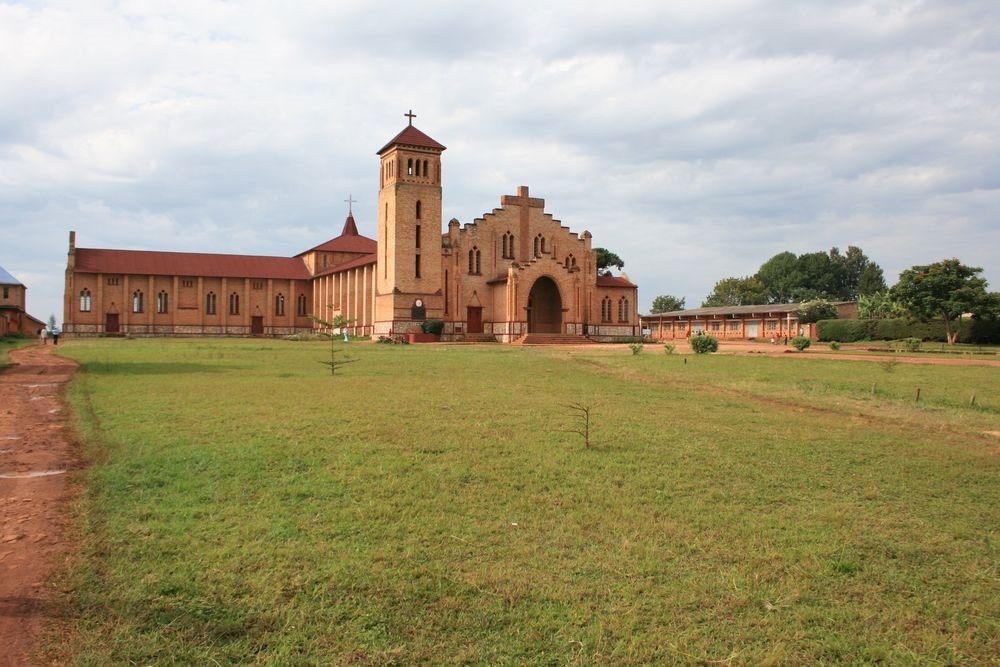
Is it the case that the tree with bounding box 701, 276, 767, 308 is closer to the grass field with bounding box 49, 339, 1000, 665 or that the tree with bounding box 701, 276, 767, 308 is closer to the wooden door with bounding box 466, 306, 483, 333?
the wooden door with bounding box 466, 306, 483, 333

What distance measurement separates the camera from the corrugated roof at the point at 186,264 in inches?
2756

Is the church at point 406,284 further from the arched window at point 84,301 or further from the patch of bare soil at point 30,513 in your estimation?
the patch of bare soil at point 30,513

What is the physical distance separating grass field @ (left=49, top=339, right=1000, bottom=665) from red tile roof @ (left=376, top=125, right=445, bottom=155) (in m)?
43.2

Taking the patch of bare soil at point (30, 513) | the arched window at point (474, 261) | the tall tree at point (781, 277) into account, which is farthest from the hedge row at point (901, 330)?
the tall tree at point (781, 277)

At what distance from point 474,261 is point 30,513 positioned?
50.8 metres

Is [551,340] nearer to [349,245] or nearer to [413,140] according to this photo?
[413,140]

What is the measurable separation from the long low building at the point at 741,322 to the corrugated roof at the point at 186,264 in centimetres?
3728

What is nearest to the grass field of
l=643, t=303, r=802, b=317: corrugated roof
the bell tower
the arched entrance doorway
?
the bell tower

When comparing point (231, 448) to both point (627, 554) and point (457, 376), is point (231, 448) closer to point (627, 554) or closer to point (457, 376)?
point (627, 554)

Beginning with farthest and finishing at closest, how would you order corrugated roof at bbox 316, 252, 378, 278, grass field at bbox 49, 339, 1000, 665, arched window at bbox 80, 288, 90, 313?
arched window at bbox 80, 288, 90, 313
corrugated roof at bbox 316, 252, 378, 278
grass field at bbox 49, 339, 1000, 665

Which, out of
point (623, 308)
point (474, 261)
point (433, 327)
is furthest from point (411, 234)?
point (623, 308)

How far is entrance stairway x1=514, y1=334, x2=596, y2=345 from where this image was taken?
52.1m

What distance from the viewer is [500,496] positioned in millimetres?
8594

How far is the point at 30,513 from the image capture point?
7.78 meters
